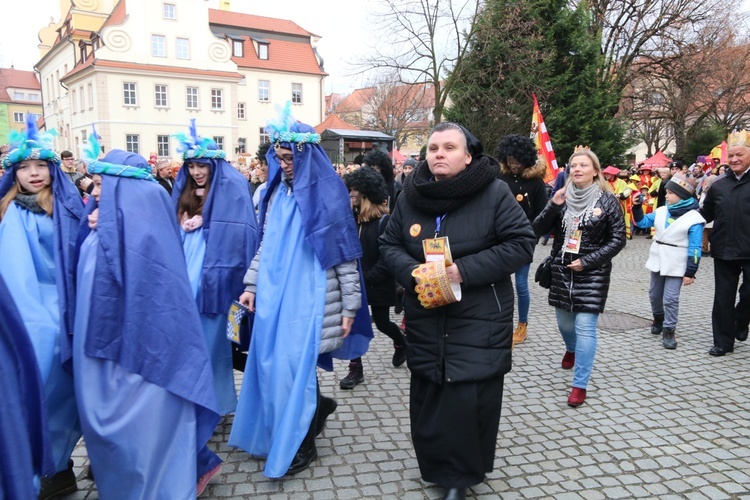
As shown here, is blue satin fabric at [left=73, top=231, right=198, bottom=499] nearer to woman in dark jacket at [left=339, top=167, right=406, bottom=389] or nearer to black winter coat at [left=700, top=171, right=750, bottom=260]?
woman in dark jacket at [left=339, top=167, right=406, bottom=389]

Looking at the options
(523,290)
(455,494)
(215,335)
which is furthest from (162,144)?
(455,494)

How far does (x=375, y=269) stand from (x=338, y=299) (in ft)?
4.00

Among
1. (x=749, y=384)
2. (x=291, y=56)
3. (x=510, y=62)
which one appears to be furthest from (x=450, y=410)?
(x=291, y=56)

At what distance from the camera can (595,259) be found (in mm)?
4367

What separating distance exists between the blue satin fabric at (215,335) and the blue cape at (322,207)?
0.96 metres

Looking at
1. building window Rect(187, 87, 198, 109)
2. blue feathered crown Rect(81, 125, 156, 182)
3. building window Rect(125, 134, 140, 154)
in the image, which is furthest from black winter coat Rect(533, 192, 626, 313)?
building window Rect(187, 87, 198, 109)

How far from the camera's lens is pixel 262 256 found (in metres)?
3.50

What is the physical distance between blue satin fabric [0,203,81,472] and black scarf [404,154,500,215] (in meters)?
2.04

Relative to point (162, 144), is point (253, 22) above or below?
above

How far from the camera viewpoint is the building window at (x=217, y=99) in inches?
1591

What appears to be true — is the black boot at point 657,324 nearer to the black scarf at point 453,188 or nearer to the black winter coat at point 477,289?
the black winter coat at point 477,289

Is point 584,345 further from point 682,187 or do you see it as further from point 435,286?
point 682,187

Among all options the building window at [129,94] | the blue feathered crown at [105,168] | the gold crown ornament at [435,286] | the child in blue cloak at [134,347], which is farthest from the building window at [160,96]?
the gold crown ornament at [435,286]

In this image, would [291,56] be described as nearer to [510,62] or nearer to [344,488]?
[510,62]
